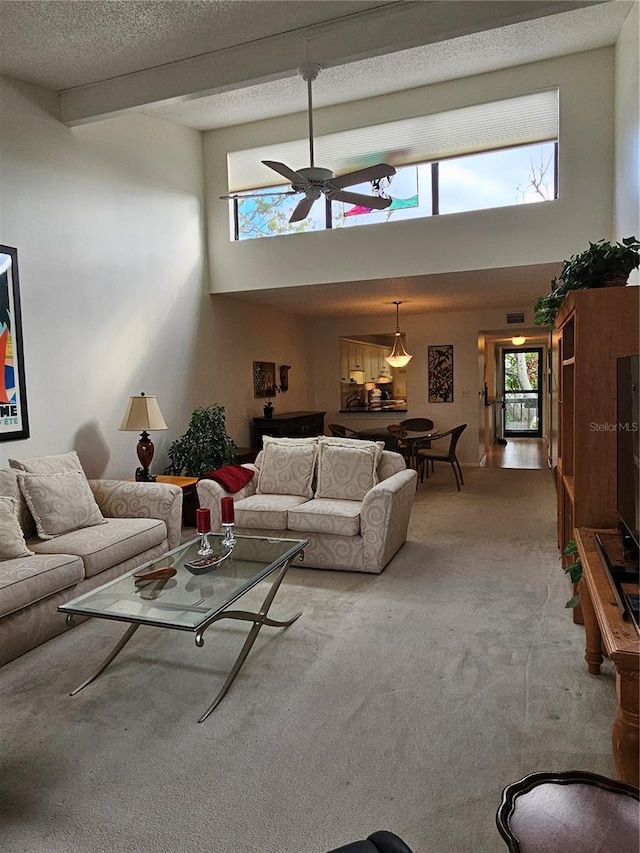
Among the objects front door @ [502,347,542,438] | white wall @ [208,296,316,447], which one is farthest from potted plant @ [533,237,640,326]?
front door @ [502,347,542,438]

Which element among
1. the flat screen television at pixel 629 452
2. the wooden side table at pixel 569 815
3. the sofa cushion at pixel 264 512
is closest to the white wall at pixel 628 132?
the flat screen television at pixel 629 452

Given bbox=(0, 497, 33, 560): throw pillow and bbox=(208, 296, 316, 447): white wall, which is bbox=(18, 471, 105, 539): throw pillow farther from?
bbox=(208, 296, 316, 447): white wall

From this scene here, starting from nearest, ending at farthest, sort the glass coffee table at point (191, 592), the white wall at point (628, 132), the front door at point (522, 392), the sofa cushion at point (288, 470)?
the glass coffee table at point (191, 592) < the white wall at point (628, 132) < the sofa cushion at point (288, 470) < the front door at point (522, 392)

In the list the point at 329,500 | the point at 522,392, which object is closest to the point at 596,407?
the point at 329,500

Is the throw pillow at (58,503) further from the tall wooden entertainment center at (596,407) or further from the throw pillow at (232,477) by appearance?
the tall wooden entertainment center at (596,407)

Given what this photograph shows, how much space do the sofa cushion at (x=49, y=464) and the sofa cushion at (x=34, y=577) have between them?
0.80 metres

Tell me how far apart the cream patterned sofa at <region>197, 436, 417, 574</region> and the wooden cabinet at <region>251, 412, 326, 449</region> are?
7.69ft

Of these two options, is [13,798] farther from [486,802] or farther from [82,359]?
[82,359]

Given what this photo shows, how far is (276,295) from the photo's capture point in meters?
6.64

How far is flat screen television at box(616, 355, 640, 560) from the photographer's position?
2078 millimetres

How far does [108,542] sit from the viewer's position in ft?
11.6

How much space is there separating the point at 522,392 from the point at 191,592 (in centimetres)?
1228

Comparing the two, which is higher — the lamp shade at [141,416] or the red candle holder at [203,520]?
the lamp shade at [141,416]

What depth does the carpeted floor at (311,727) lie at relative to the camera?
70.2 inches
